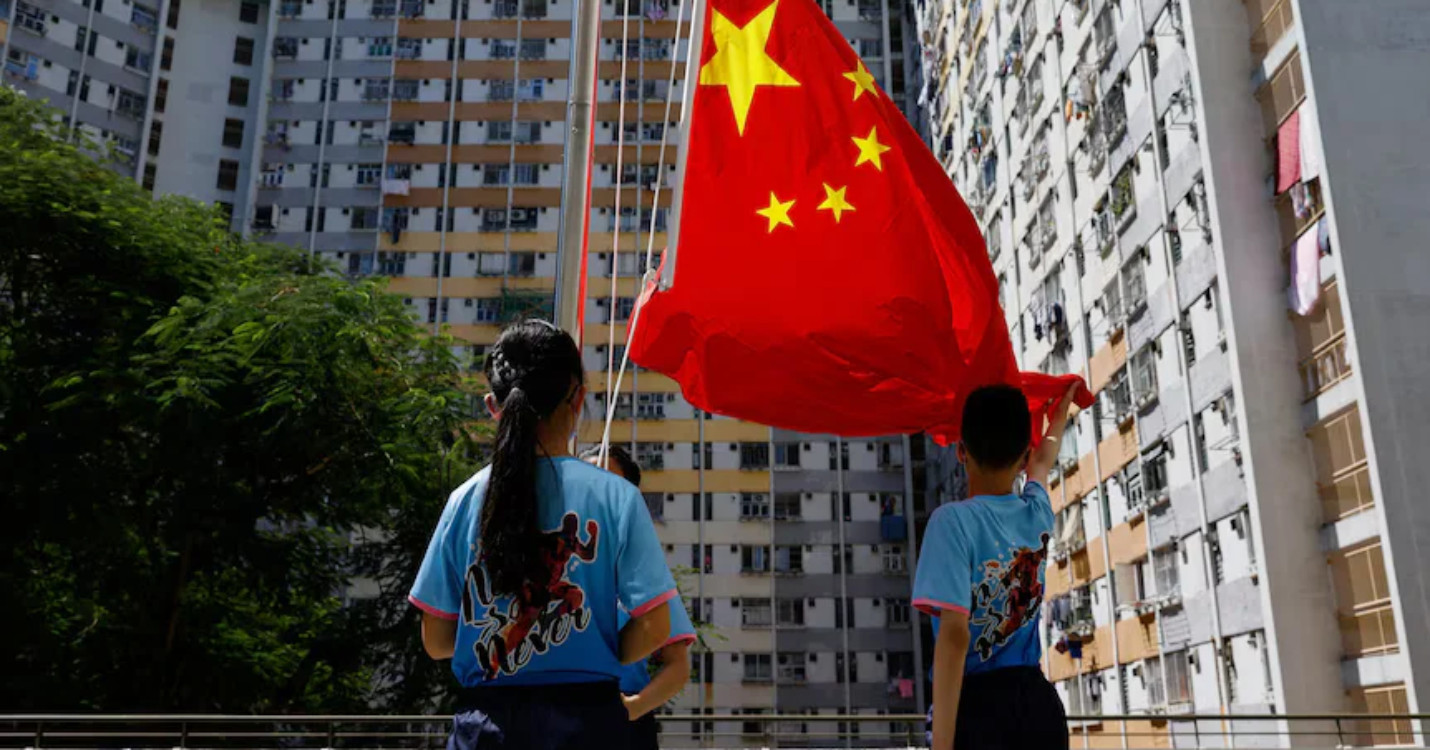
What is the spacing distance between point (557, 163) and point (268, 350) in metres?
29.4

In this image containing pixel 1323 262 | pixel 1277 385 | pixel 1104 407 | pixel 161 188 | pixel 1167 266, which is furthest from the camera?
pixel 161 188

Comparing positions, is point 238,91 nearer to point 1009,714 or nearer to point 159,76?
point 159,76

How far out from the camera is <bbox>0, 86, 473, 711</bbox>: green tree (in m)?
14.7

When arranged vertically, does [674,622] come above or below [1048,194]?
below

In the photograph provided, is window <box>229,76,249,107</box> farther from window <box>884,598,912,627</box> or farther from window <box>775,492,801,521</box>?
window <box>884,598,912,627</box>

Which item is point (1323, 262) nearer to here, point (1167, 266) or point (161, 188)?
point (1167, 266)

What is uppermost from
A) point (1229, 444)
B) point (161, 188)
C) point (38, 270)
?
point (161, 188)

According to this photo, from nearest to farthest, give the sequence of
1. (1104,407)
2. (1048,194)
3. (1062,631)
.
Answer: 1. (1104,407)
2. (1062,631)
3. (1048,194)

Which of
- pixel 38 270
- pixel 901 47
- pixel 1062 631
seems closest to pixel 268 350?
pixel 38 270

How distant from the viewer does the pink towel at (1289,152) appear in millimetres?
17672

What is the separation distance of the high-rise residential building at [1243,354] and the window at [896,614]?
1141 cm

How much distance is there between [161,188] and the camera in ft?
143

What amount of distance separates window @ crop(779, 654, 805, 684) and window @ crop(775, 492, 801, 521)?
14.1ft

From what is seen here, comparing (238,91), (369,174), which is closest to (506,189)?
(369,174)
